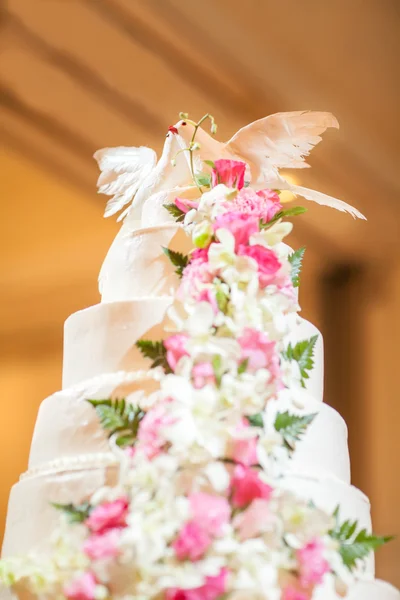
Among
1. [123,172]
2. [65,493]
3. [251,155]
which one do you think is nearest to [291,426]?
[65,493]

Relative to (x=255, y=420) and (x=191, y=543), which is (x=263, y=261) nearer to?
(x=255, y=420)

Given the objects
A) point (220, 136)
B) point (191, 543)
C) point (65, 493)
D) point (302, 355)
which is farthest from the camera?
point (220, 136)

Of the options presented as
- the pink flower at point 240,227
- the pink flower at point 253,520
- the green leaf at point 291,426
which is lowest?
the pink flower at point 253,520

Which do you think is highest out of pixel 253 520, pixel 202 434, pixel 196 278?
pixel 196 278

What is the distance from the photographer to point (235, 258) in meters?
1.27

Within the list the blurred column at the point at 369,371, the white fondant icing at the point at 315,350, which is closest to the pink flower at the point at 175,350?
the white fondant icing at the point at 315,350

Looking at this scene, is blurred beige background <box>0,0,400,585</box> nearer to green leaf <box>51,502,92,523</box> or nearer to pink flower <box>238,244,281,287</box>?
pink flower <box>238,244,281,287</box>

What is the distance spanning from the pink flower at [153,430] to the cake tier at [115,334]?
1.27 ft

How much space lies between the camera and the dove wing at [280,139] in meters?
1.74

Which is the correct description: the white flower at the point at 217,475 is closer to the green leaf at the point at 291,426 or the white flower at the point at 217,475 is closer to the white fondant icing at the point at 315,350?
the green leaf at the point at 291,426

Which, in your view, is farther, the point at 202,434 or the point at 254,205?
the point at 254,205

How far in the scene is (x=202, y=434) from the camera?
1.08 metres

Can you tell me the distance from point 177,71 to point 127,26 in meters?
0.27

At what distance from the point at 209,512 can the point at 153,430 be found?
0.16 metres
